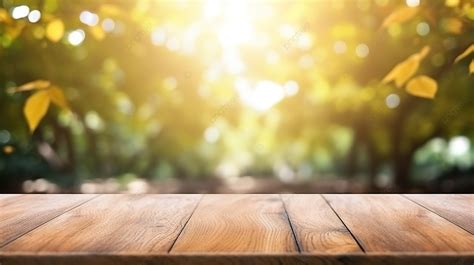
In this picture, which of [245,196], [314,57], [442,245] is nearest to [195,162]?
[314,57]

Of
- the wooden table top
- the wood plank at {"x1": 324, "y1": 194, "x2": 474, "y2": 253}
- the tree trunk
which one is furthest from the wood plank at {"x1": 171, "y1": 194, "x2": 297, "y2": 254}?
the tree trunk

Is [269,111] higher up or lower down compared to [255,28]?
lower down

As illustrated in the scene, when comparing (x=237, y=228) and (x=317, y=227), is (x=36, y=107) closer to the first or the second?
(x=237, y=228)

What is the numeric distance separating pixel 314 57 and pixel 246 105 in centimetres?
78

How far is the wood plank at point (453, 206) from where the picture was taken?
1.42 m

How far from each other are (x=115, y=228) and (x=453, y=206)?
93 centimetres

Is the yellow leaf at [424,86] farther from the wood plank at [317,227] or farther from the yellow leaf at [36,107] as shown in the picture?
the yellow leaf at [36,107]

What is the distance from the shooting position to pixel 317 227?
52.0 inches

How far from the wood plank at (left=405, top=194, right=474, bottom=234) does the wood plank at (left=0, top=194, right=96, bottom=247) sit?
0.98m

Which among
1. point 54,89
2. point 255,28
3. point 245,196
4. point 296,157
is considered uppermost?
point 255,28

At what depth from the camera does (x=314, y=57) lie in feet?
15.2

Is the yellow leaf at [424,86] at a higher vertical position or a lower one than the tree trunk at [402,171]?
higher

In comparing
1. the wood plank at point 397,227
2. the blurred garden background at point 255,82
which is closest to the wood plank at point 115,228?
the wood plank at point 397,227

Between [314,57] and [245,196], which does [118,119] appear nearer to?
[314,57]
